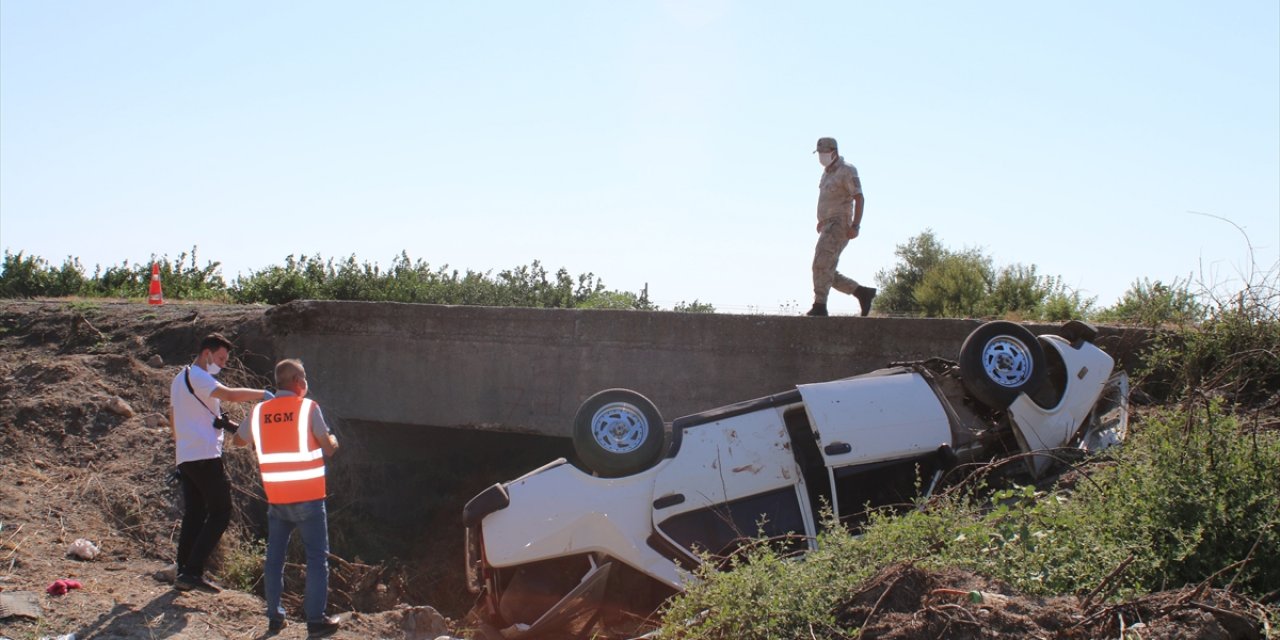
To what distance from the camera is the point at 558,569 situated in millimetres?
6863

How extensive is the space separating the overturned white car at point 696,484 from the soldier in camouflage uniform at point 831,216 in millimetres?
3150

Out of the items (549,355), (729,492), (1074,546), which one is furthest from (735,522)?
(549,355)

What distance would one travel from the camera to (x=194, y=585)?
7012 millimetres

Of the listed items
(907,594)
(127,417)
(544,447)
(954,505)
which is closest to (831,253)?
(544,447)

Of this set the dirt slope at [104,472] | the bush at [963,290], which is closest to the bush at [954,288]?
the bush at [963,290]

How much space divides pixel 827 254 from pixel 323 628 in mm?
6102

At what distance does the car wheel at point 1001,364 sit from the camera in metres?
7.52

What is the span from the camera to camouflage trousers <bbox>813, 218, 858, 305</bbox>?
34.5ft

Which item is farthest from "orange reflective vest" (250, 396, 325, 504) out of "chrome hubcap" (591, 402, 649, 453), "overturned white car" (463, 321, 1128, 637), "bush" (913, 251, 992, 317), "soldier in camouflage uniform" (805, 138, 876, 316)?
"bush" (913, 251, 992, 317)

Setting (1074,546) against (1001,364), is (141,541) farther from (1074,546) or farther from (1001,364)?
(1074,546)

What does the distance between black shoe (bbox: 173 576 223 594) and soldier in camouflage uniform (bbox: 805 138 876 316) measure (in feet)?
19.4

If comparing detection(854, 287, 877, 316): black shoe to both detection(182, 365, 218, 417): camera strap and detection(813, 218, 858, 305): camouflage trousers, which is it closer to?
detection(813, 218, 858, 305): camouflage trousers

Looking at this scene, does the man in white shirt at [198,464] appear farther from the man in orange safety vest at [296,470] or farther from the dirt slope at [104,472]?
the man in orange safety vest at [296,470]

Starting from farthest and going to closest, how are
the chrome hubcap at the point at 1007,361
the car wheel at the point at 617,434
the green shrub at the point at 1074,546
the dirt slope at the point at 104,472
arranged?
the chrome hubcap at the point at 1007,361 < the car wheel at the point at 617,434 < the dirt slope at the point at 104,472 < the green shrub at the point at 1074,546
